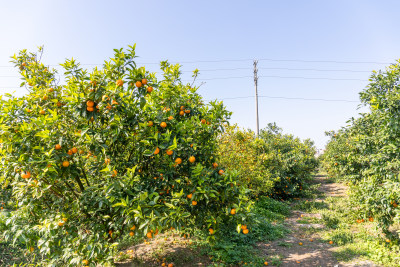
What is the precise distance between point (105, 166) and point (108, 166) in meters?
0.40

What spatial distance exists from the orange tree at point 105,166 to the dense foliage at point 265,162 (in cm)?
133

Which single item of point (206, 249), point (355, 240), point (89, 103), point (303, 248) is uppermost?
point (89, 103)

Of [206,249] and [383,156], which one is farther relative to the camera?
[206,249]

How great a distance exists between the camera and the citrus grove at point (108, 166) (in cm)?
292

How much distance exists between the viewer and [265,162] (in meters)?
10.2

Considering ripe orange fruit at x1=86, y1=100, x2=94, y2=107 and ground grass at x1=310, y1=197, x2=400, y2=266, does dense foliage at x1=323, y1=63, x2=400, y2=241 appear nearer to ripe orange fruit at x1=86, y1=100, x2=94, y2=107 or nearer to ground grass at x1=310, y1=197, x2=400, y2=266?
ground grass at x1=310, y1=197, x2=400, y2=266

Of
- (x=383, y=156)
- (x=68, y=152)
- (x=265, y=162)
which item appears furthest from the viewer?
(x=265, y=162)

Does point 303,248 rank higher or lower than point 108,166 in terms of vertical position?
lower

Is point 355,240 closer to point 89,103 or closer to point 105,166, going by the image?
point 105,166

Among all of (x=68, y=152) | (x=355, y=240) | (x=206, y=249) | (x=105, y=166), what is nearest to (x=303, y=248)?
(x=355, y=240)

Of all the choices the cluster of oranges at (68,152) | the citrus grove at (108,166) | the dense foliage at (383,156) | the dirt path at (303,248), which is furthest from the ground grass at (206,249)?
the cluster of oranges at (68,152)

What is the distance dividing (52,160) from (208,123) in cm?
219

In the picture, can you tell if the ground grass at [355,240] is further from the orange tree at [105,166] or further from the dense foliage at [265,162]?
the orange tree at [105,166]

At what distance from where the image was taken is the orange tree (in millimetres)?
2914
